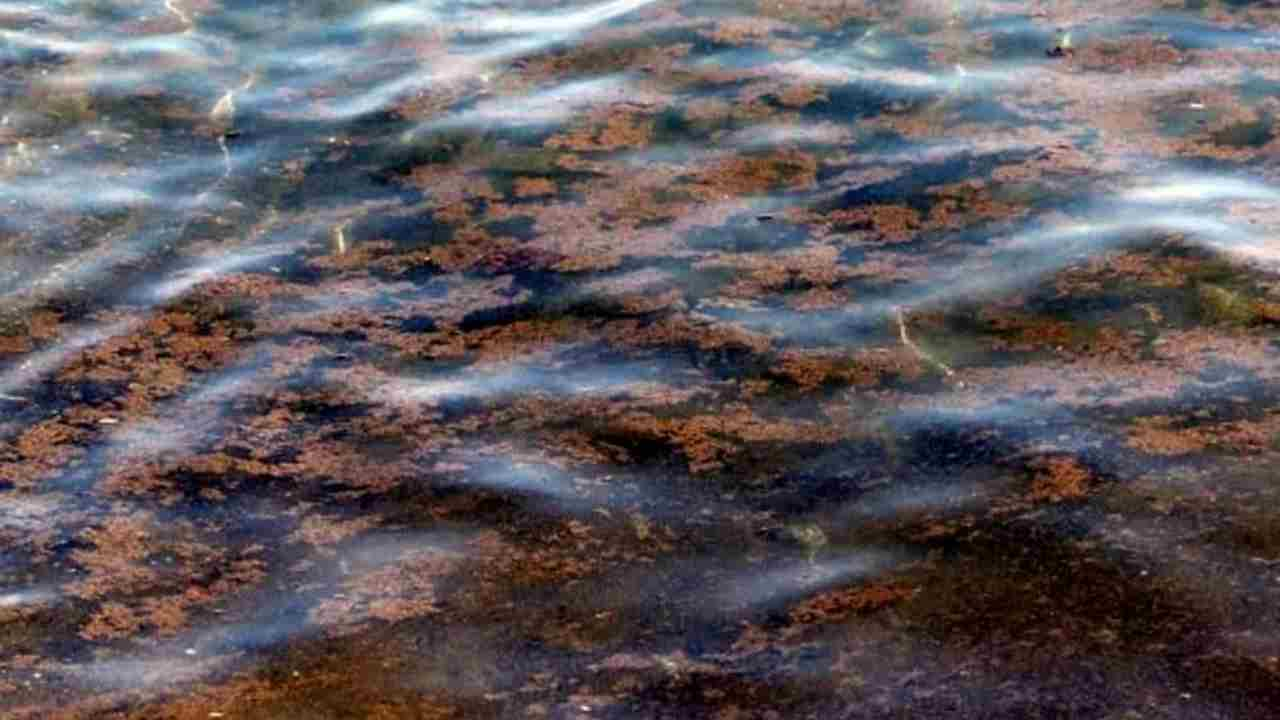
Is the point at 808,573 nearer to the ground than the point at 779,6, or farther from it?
nearer to the ground

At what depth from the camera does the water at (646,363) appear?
101 inches

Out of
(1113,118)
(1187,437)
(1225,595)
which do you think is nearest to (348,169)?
(1113,118)

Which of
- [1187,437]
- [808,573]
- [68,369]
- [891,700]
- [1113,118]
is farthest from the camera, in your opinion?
[1113,118]

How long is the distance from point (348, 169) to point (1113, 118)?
1.63 meters

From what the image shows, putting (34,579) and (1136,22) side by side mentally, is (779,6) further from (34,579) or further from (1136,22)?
(34,579)

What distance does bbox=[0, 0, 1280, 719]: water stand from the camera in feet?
8.44

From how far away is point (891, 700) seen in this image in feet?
7.97

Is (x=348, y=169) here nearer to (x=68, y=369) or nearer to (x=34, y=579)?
(x=68, y=369)

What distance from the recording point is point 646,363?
3.33 metres

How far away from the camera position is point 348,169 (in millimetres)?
4176

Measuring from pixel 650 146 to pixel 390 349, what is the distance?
972mm

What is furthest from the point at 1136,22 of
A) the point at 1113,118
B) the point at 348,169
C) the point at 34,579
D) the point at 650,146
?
the point at 34,579

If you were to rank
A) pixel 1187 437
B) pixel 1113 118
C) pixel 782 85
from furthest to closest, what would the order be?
pixel 782 85, pixel 1113 118, pixel 1187 437

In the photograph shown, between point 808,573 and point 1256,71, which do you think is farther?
point 1256,71
